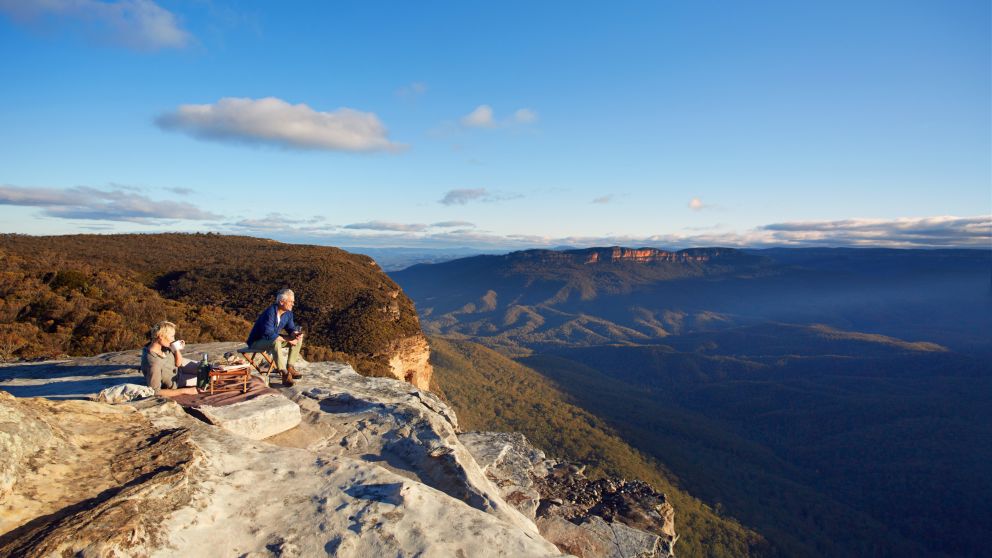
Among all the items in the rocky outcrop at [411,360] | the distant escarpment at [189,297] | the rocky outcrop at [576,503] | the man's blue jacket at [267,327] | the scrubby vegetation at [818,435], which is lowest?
the scrubby vegetation at [818,435]

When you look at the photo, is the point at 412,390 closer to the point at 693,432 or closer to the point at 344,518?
the point at 344,518

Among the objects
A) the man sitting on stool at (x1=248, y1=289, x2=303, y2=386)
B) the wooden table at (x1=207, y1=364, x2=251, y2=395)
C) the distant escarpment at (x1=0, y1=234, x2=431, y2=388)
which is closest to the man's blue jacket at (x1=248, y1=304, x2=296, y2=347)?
the man sitting on stool at (x1=248, y1=289, x2=303, y2=386)

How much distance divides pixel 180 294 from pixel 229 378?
85.1ft

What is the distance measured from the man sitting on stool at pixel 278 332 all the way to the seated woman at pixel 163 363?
1.34 meters

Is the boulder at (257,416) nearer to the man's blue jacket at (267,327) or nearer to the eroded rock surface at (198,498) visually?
the eroded rock surface at (198,498)

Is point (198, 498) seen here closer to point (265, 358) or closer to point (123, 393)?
point (123, 393)

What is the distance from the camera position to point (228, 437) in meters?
6.66

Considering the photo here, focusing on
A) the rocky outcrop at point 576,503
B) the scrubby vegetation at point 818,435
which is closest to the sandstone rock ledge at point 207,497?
the rocky outcrop at point 576,503

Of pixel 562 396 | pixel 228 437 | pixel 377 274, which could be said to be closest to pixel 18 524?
pixel 228 437

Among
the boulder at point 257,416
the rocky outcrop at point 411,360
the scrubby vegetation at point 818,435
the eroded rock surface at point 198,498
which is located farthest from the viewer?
the scrubby vegetation at point 818,435

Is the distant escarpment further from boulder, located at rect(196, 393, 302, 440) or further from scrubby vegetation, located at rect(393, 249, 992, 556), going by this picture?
scrubby vegetation, located at rect(393, 249, 992, 556)

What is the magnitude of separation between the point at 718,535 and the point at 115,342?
1659 inches

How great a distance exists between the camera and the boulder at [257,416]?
7.35 meters

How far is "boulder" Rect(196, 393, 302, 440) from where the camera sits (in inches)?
289
